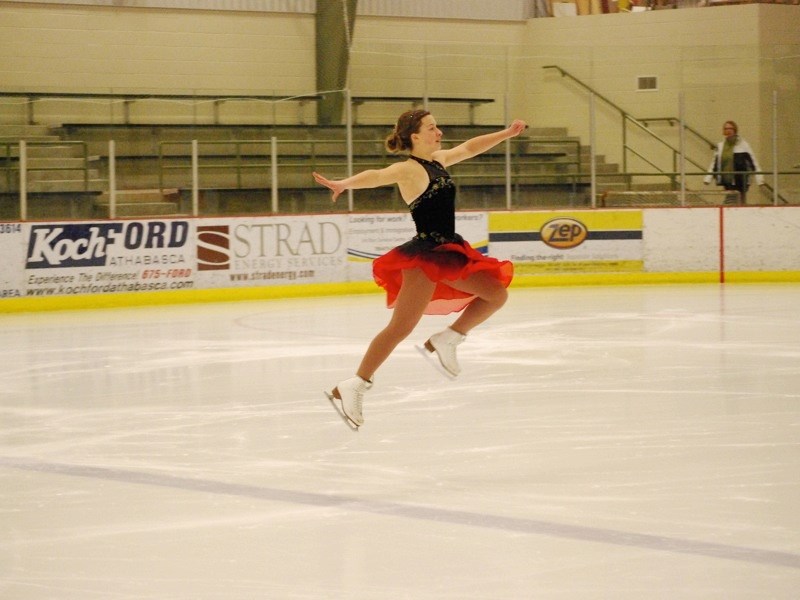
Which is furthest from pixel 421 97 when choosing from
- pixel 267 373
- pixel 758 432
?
pixel 758 432

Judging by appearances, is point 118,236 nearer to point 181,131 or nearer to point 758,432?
point 181,131

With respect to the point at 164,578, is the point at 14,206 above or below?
above

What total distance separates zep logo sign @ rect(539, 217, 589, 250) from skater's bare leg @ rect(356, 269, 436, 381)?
10164 millimetres

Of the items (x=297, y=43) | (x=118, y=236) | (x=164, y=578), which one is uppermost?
(x=297, y=43)

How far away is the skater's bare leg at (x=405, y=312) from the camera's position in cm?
525

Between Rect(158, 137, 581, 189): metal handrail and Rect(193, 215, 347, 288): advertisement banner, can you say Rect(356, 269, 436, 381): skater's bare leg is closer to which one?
Rect(193, 215, 347, 288): advertisement banner

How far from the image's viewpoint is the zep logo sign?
50.2 feet

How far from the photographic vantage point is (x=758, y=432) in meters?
5.54

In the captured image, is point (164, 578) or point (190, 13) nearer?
point (164, 578)

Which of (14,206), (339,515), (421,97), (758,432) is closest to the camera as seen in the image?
(339,515)

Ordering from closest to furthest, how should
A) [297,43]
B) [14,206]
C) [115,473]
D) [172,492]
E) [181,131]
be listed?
[172,492] → [115,473] → [14,206] → [181,131] → [297,43]

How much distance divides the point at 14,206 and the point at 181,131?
2859 millimetres

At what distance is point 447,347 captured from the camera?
5598 millimetres

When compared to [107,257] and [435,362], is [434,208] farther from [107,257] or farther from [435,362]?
[107,257]
